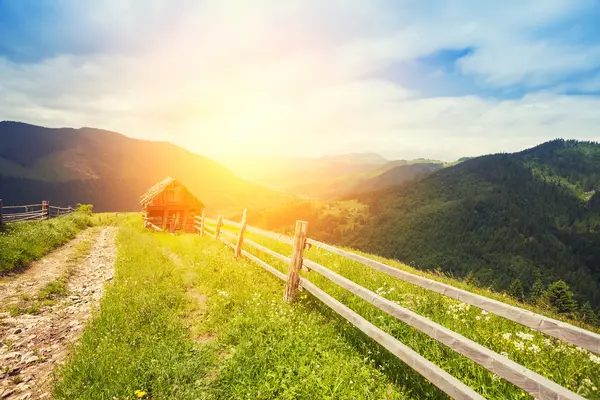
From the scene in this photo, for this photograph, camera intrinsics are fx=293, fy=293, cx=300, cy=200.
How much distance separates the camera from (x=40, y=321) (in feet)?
22.6

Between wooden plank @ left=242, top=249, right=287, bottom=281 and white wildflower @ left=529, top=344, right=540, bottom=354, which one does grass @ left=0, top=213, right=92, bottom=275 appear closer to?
wooden plank @ left=242, top=249, right=287, bottom=281

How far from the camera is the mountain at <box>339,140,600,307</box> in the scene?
121 meters

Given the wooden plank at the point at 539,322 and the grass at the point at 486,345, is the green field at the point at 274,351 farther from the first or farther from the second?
the wooden plank at the point at 539,322

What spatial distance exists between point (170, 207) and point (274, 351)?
31471 millimetres

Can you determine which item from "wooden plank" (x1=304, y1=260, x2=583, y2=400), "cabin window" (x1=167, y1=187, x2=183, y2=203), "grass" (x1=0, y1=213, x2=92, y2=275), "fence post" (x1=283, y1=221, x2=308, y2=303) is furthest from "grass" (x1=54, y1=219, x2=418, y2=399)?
"cabin window" (x1=167, y1=187, x2=183, y2=203)

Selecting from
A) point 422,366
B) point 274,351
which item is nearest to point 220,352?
point 274,351

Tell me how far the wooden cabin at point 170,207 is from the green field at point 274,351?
26.7 m

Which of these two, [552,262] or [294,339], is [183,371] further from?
[552,262]

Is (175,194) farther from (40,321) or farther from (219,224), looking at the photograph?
(40,321)

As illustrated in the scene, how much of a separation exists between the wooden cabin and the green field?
87.7 feet

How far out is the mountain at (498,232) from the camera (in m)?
121

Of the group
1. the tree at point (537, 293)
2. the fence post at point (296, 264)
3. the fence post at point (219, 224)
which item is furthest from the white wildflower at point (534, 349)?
the fence post at point (219, 224)

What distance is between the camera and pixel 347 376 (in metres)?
4.25

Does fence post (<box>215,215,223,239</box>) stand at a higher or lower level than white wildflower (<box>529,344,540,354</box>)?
lower
